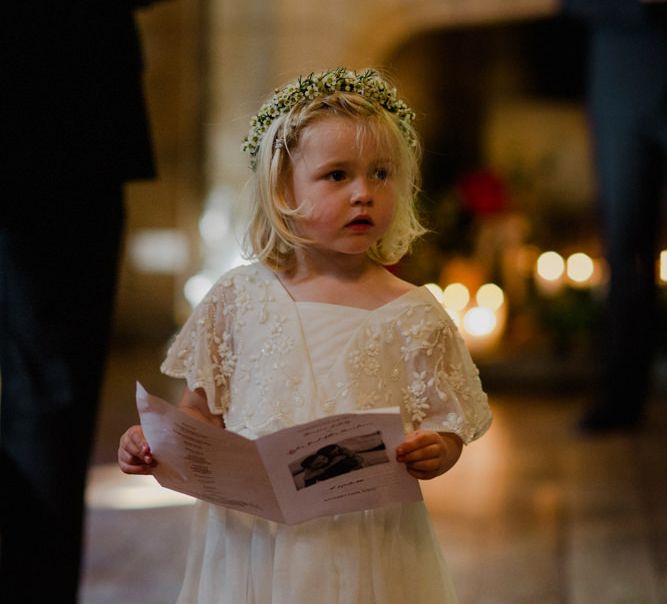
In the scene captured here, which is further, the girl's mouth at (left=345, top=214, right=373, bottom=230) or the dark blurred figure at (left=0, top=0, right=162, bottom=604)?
the dark blurred figure at (left=0, top=0, right=162, bottom=604)

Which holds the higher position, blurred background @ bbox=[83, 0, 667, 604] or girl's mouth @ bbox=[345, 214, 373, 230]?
girl's mouth @ bbox=[345, 214, 373, 230]

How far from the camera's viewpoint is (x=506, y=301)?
18.4 feet

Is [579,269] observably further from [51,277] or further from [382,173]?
[382,173]

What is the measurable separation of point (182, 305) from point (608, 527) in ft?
12.5

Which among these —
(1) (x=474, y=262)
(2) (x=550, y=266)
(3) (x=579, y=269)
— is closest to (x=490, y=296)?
(1) (x=474, y=262)

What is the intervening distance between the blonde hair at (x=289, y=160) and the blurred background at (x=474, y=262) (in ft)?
3.54

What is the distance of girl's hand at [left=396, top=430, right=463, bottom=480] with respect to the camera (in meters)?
1.20

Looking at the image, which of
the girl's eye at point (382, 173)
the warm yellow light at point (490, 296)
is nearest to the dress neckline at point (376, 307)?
the girl's eye at point (382, 173)

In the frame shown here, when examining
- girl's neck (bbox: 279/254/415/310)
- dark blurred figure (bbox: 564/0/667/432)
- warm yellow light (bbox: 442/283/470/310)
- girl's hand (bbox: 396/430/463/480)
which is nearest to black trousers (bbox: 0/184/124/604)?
girl's neck (bbox: 279/254/415/310)

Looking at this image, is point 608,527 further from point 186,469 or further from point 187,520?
point 186,469

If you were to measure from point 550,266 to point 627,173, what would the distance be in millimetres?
2344

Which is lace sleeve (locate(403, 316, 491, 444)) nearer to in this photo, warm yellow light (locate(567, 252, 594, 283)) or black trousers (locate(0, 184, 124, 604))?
black trousers (locate(0, 184, 124, 604))

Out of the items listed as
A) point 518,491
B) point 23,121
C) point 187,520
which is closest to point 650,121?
point 518,491

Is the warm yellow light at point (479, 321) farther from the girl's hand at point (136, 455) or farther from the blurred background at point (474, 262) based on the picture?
the girl's hand at point (136, 455)
